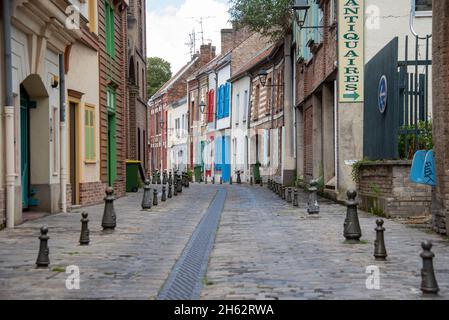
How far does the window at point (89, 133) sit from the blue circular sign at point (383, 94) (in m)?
7.53

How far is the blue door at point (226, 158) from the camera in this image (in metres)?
46.2

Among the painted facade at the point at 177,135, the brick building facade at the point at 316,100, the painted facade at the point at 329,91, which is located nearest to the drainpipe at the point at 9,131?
the painted facade at the point at 329,91

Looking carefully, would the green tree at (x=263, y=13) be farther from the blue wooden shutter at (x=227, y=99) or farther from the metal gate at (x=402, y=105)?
the metal gate at (x=402, y=105)

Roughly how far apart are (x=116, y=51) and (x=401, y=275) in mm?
17485

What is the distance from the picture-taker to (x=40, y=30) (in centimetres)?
1450

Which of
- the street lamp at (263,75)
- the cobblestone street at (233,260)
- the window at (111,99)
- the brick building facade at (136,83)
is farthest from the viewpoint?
the street lamp at (263,75)

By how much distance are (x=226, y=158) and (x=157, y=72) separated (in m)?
36.7

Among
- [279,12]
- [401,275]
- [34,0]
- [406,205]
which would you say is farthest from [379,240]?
[279,12]

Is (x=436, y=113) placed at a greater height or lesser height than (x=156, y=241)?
greater

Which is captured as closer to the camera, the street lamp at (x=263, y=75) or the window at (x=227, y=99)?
the street lamp at (x=263, y=75)

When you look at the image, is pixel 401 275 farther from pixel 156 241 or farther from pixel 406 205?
pixel 406 205

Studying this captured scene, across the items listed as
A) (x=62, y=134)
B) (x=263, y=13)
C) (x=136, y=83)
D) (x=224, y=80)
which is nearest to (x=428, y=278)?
(x=62, y=134)

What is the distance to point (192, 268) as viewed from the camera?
26.5 ft

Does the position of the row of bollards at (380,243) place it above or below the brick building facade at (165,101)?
below
